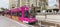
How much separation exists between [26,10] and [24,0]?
21.4 meters

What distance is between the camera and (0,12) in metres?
69.9

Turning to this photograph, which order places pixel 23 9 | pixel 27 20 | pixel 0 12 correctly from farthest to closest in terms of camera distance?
pixel 0 12
pixel 23 9
pixel 27 20

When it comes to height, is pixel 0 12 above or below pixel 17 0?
below

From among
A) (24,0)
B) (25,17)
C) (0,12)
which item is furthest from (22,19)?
(0,12)

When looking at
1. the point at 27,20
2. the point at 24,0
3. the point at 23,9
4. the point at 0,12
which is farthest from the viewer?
the point at 0,12

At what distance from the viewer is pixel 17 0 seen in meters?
49.4

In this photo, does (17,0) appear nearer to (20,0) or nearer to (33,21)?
(20,0)

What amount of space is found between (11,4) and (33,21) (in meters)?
25.0

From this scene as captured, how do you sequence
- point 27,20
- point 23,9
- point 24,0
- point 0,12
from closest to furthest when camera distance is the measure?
point 27,20 → point 23,9 → point 24,0 → point 0,12

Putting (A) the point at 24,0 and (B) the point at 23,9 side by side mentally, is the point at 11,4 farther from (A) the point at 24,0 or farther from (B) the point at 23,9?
(B) the point at 23,9

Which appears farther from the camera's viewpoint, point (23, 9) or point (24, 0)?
point (24, 0)

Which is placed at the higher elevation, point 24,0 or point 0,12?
point 24,0

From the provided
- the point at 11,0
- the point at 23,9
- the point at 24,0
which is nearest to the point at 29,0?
the point at 24,0

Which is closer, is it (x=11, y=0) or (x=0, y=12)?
(x=11, y=0)
